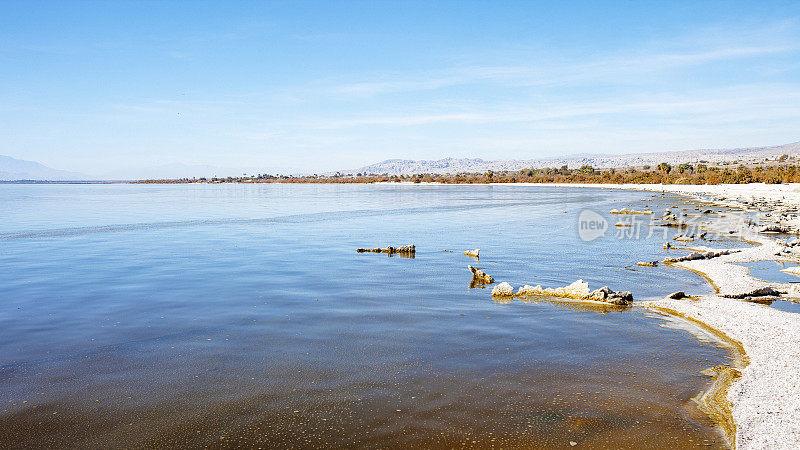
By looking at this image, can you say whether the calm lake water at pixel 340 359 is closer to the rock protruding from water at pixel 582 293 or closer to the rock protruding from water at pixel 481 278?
the rock protruding from water at pixel 481 278

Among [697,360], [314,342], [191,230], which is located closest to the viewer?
[697,360]

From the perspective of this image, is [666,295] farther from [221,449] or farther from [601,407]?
[221,449]

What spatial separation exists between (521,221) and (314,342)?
30.7m

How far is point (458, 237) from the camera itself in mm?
28516

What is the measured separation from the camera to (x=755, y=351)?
887 cm

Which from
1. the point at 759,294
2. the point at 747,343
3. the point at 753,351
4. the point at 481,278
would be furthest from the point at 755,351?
the point at 481,278

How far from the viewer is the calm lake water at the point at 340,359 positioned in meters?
6.48

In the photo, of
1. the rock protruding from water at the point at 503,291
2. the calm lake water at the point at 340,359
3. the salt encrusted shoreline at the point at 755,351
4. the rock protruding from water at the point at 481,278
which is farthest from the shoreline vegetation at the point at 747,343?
the rock protruding from water at the point at 481,278

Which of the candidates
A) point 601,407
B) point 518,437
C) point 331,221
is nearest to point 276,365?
point 518,437

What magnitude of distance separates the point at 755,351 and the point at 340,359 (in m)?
7.50

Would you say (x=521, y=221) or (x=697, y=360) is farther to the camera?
(x=521, y=221)

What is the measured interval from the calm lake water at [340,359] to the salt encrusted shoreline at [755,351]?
0.53 metres

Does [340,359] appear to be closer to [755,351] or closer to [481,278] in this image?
[755,351]

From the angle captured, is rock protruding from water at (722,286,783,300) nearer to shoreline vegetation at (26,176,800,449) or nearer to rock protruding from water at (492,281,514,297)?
shoreline vegetation at (26,176,800,449)
